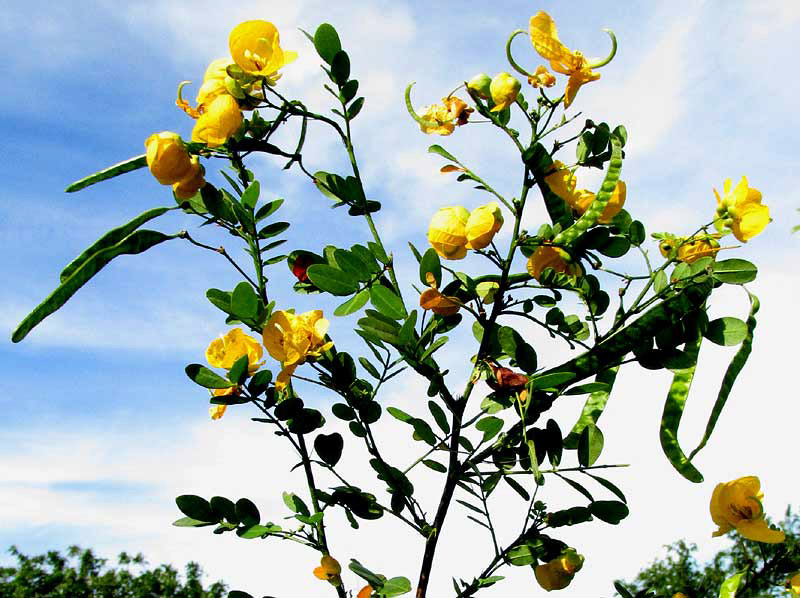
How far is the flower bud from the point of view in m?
1.07

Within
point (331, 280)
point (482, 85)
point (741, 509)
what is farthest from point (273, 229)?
point (741, 509)

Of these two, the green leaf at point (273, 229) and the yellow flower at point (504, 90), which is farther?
the green leaf at point (273, 229)

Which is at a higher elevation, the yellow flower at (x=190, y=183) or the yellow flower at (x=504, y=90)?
the yellow flower at (x=504, y=90)

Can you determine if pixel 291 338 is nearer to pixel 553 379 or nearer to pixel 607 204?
pixel 553 379

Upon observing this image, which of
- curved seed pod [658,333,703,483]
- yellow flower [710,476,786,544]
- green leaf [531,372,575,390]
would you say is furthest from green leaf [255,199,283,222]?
yellow flower [710,476,786,544]

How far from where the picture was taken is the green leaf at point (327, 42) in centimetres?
109

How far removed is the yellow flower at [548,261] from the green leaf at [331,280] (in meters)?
0.27

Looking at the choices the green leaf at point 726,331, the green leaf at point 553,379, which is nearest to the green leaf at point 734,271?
the green leaf at point 726,331

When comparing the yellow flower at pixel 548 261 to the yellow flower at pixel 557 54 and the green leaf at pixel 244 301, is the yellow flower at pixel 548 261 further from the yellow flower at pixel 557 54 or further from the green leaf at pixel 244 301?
the green leaf at pixel 244 301

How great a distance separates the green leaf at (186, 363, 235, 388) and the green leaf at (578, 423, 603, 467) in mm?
530

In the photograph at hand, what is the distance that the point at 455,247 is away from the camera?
3.33 ft

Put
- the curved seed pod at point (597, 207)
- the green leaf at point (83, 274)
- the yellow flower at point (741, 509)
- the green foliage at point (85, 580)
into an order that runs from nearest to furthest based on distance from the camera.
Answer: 1. the green leaf at point (83, 274)
2. the curved seed pod at point (597, 207)
3. the yellow flower at point (741, 509)
4. the green foliage at point (85, 580)

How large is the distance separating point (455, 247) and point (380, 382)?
260 mm

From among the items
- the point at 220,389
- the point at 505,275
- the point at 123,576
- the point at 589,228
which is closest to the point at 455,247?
the point at 505,275
